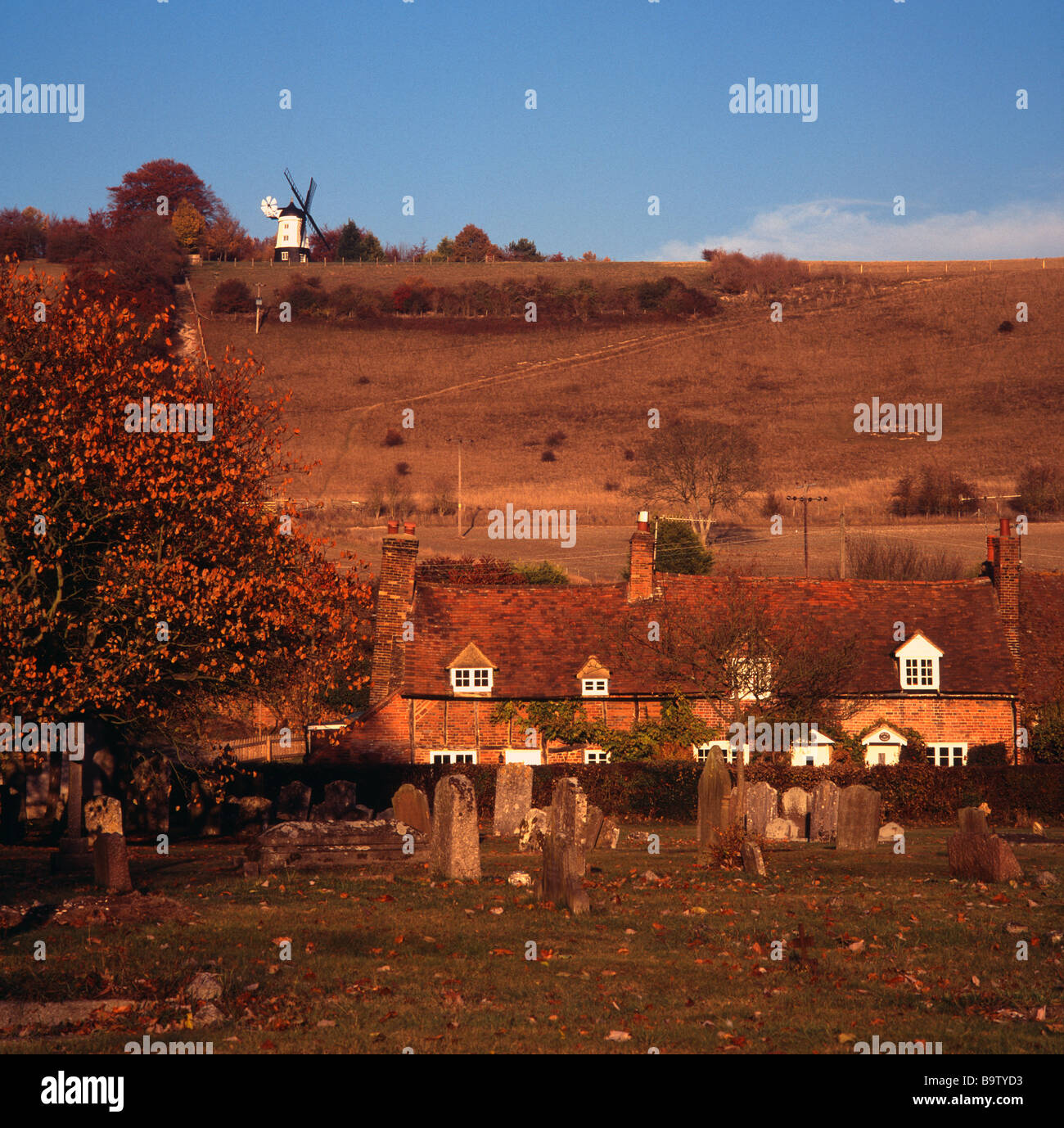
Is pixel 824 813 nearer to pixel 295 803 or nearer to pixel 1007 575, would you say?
pixel 295 803

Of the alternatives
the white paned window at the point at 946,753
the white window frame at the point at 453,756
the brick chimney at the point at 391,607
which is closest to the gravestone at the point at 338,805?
the white window frame at the point at 453,756

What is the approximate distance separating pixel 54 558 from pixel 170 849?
7033 millimetres

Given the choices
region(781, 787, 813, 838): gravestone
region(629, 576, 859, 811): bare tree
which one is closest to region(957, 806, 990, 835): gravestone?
region(781, 787, 813, 838): gravestone

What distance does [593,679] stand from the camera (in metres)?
41.8

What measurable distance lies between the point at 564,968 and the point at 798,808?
770 inches

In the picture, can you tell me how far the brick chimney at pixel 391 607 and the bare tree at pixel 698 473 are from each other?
136ft

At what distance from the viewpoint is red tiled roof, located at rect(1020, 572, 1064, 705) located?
4291cm

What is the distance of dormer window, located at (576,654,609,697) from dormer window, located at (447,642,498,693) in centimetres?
313

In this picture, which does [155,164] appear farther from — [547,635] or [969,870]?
[969,870]

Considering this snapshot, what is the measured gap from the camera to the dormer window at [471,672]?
1640 inches

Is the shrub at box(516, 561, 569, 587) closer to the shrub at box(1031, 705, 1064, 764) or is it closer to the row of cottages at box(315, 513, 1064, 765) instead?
→ the row of cottages at box(315, 513, 1064, 765)

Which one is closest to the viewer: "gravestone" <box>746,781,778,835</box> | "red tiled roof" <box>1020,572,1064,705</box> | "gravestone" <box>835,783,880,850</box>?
"gravestone" <box>835,783,880,850</box>

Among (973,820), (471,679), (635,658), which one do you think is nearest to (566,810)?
(973,820)

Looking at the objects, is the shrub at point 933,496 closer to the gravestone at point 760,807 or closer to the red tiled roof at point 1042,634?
the red tiled roof at point 1042,634
